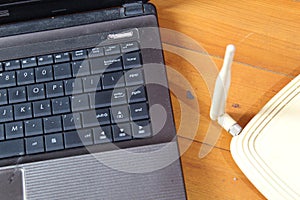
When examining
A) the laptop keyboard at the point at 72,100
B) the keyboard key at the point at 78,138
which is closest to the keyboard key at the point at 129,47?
the laptop keyboard at the point at 72,100

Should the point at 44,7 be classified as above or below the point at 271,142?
above

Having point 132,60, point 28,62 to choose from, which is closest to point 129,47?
point 132,60

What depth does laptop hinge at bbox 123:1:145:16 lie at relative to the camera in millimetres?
571

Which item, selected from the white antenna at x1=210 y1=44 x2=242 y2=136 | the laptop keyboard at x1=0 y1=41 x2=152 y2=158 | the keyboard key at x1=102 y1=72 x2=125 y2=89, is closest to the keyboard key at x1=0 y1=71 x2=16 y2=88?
the laptop keyboard at x1=0 y1=41 x2=152 y2=158

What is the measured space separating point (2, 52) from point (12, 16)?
0.04 m

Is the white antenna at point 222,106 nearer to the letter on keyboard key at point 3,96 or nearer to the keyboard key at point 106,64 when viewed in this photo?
the keyboard key at point 106,64

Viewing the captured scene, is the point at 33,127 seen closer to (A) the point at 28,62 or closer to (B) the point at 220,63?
(A) the point at 28,62

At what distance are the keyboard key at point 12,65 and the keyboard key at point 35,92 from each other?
Answer: 3cm

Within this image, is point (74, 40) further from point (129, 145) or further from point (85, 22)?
point (129, 145)

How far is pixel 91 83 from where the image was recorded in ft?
1.76

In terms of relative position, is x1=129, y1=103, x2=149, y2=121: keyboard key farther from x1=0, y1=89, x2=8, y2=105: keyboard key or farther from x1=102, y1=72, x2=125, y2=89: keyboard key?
x1=0, y1=89, x2=8, y2=105: keyboard key

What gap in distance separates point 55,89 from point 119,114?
0.08m

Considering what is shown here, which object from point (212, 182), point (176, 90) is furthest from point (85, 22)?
point (212, 182)

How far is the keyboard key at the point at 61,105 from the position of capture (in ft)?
1.73
